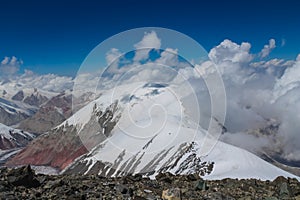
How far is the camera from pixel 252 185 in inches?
946

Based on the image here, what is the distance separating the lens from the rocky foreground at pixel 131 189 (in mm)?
18984

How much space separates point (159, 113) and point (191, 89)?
3.46m

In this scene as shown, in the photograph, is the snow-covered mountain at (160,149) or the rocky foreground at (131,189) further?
the snow-covered mountain at (160,149)

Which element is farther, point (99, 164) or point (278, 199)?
point (99, 164)

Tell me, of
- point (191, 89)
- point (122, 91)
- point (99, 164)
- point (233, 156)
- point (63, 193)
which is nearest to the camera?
point (63, 193)

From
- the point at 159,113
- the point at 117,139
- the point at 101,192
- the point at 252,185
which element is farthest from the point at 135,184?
the point at 117,139

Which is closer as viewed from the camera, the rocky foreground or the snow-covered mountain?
the rocky foreground

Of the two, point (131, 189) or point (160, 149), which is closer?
point (131, 189)

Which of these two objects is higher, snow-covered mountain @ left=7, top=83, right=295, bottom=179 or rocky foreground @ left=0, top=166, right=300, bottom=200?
snow-covered mountain @ left=7, top=83, right=295, bottom=179

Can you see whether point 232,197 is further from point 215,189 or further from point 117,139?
point 117,139

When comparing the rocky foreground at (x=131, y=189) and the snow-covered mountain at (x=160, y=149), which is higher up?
the snow-covered mountain at (x=160, y=149)

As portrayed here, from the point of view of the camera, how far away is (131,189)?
20.8 metres

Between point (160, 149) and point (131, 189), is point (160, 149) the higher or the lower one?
the higher one

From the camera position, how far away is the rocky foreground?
18984 millimetres
